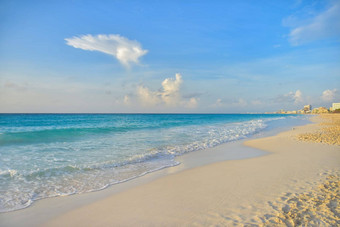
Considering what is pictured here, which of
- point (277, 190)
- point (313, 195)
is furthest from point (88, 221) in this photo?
point (313, 195)

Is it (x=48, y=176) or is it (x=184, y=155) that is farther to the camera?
(x=184, y=155)

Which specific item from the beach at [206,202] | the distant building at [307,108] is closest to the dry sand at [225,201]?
the beach at [206,202]

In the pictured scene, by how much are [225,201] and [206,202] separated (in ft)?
1.50

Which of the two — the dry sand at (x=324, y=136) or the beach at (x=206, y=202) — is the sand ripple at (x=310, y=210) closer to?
the beach at (x=206, y=202)

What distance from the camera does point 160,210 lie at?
14.1 feet

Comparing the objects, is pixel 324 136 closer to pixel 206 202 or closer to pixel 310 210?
pixel 310 210

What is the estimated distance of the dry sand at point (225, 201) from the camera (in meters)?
3.83

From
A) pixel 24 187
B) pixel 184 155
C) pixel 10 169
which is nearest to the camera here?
pixel 24 187

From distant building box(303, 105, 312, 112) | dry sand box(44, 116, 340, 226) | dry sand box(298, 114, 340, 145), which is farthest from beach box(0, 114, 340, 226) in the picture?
distant building box(303, 105, 312, 112)

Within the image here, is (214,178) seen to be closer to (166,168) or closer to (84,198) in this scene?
(166,168)

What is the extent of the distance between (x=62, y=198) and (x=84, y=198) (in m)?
0.59

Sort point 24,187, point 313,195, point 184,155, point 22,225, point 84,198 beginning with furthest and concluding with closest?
point 184,155 → point 24,187 → point 84,198 → point 313,195 → point 22,225

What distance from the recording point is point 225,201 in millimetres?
4641

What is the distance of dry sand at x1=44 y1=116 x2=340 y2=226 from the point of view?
383cm
